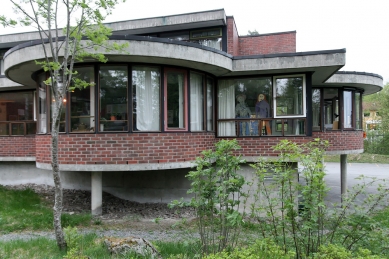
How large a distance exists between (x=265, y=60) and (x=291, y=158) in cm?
495

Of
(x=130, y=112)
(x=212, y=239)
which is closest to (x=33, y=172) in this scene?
(x=130, y=112)

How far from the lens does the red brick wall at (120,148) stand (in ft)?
22.1

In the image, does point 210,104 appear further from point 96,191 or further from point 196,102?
point 96,191

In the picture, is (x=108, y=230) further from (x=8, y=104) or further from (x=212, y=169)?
(x=8, y=104)

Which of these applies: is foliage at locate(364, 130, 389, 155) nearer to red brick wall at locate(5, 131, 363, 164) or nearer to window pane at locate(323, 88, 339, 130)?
window pane at locate(323, 88, 339, 130)

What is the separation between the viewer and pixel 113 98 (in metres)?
6.88

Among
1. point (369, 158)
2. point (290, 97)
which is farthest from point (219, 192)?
point (369, 158)

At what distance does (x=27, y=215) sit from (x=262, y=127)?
23.0 ft

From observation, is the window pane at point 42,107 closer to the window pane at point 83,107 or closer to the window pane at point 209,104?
the window pane at point 83,107

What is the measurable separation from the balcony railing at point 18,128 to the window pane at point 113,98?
555 centimetres

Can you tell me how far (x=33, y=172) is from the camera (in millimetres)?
11047

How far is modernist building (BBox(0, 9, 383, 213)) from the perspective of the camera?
6809 mm

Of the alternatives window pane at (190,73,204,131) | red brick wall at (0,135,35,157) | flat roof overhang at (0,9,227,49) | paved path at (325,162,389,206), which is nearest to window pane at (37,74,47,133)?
red brick wall at (0,135,35,157)

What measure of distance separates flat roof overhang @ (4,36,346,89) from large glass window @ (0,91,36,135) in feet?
7.64
